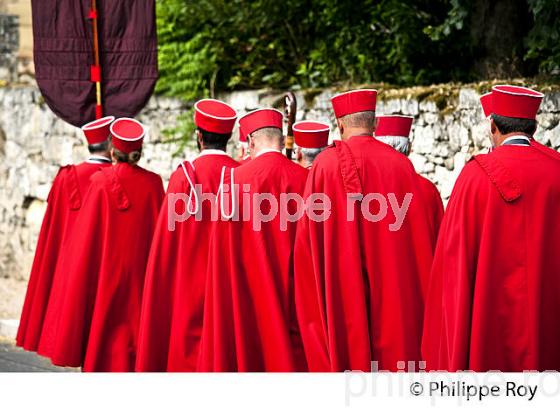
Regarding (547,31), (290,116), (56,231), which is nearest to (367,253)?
(290,116)

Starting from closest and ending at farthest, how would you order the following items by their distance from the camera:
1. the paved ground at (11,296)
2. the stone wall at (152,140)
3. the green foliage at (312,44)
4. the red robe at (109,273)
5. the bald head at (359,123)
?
the bald head at (359,123) < the red robe at (109,273) < the stone wall at (152,140) < the paved ground at (11,296) < the green foliage at (312,44)

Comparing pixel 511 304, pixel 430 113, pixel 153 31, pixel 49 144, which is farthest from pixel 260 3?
pixel 511 304

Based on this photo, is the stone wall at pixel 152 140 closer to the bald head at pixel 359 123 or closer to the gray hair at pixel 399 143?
the gray hair at pixel 399 143

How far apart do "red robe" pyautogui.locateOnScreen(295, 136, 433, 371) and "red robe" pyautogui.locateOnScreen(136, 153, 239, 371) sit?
103 cm

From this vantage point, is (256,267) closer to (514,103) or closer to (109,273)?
(109,273)

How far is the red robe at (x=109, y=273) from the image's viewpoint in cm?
728

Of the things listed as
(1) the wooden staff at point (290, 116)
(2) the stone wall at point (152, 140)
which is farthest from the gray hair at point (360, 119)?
(2) the stone wall at point (152, 140)

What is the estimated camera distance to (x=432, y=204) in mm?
5789

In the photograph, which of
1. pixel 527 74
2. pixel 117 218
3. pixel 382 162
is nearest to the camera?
pixel 382 162

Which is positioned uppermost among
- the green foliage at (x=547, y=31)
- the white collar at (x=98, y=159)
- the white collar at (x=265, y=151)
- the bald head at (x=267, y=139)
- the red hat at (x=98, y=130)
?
the green foliage at (x=547, y=31)

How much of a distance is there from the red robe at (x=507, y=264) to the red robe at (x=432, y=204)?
0.64m
